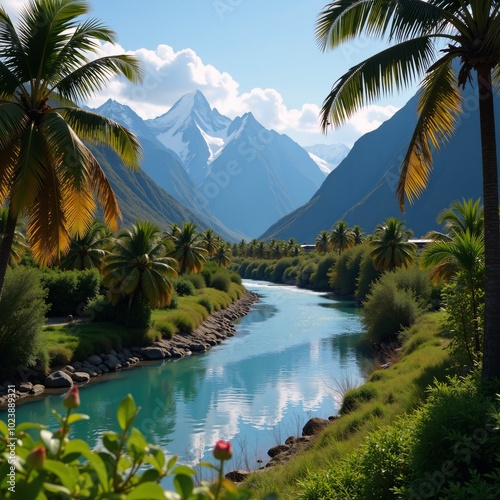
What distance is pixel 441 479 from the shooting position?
243 inches

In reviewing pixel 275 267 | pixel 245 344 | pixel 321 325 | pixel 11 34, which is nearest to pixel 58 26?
pixel 11 34

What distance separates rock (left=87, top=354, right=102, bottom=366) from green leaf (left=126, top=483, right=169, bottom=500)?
1071 inches

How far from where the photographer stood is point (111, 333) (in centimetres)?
3066

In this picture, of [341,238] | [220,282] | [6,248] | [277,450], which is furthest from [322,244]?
[6,248]

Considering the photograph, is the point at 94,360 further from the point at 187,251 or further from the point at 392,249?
the point at 392,249

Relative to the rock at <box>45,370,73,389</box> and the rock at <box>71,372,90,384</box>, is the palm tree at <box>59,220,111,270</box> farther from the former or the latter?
the rock at <box>45,370,73,389</box>

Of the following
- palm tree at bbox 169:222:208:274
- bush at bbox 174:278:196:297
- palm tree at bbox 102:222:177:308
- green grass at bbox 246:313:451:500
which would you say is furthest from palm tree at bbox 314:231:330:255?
green grass at bbox 246:313:451:500

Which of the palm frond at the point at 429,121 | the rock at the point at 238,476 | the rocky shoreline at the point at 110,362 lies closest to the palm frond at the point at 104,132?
the rocky shoreline at the point at 110,362

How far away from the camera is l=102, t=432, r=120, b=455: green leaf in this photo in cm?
218

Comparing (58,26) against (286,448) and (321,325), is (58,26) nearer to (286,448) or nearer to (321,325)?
(286,448)

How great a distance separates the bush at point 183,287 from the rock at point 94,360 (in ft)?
65.3

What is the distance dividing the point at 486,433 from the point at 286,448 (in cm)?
984

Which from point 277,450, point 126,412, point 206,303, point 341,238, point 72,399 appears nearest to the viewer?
point 72,399

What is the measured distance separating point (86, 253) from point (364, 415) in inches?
1315
